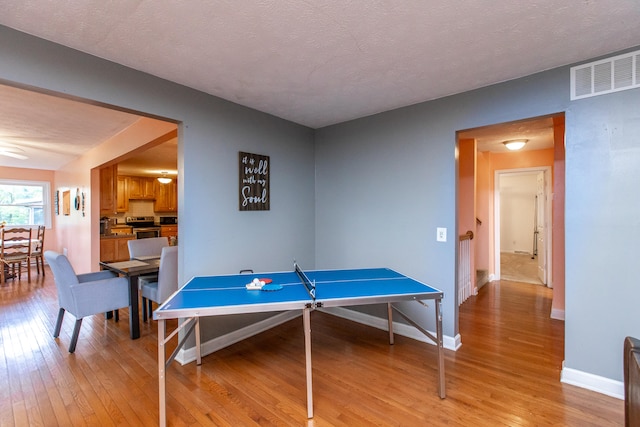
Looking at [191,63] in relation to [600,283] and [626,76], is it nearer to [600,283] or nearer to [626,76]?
[626,76]

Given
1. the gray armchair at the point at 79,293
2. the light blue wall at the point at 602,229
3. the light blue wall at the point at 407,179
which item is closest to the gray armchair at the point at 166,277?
the gray armchair at the point at 79,293

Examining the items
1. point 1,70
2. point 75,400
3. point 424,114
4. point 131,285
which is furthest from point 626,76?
point 131,285

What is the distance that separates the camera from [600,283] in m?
1.98

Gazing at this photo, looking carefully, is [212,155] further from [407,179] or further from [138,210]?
[138,210]

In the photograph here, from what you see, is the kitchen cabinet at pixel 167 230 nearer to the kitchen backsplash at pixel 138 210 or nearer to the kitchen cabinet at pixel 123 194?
the kitchen backsplash at pixel 138 210

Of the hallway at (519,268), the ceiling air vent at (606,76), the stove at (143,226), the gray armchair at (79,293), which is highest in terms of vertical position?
the ceiling air vent at (606,76)

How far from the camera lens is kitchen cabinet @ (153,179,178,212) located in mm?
7691

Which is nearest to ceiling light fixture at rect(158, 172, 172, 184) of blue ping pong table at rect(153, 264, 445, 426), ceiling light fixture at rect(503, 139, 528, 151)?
blue ping pong table at rect(153, 264, 445, 426)

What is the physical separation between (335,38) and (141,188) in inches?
290

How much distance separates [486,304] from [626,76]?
9.72 ft

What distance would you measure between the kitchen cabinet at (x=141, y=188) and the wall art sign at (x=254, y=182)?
5.82m

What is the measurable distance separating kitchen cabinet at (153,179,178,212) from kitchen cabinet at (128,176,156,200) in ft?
0.42

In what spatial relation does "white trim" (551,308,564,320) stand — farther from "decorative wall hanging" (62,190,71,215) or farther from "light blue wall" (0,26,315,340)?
"decorative wall hanging" (62,190,71,215)

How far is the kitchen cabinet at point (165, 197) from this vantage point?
7.69 meters
